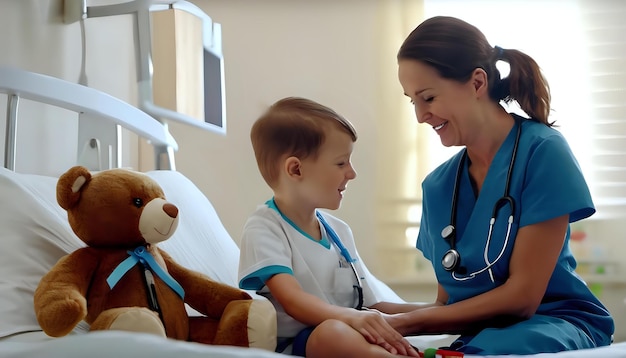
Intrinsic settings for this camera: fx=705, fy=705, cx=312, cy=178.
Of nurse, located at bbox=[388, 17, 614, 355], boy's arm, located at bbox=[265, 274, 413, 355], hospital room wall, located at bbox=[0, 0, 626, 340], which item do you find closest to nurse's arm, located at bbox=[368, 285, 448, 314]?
nurse, located at bbox=[388, 17, 614, 355]

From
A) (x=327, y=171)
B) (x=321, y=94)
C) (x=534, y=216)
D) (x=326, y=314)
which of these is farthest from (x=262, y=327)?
(x=321, y=94)

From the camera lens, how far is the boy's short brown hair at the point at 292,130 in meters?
1.17

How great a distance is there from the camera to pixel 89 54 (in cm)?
206

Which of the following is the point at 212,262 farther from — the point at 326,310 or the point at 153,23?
the point at 153,23

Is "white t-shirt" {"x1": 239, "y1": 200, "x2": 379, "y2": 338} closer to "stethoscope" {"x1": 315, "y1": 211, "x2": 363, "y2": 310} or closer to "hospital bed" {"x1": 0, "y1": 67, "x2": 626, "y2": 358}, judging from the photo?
"stethoscope" {"x1": 315, "y1": 211, "x2": 363, "y2": 310}

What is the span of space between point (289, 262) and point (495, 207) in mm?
331

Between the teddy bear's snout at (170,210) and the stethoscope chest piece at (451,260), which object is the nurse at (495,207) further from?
the teddy bear's snout at (170,210)

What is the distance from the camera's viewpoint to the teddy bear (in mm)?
978

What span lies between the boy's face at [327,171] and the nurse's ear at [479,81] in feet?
0.75

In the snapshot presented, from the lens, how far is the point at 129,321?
0.89 m

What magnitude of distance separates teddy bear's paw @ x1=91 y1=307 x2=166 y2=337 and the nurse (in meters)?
0.36

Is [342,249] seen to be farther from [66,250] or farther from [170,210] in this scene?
[66,250]

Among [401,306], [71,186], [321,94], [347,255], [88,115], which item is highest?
[321,94]

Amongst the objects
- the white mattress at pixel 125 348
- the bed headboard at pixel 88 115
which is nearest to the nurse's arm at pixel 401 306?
the white mattress at pixel 125 348
